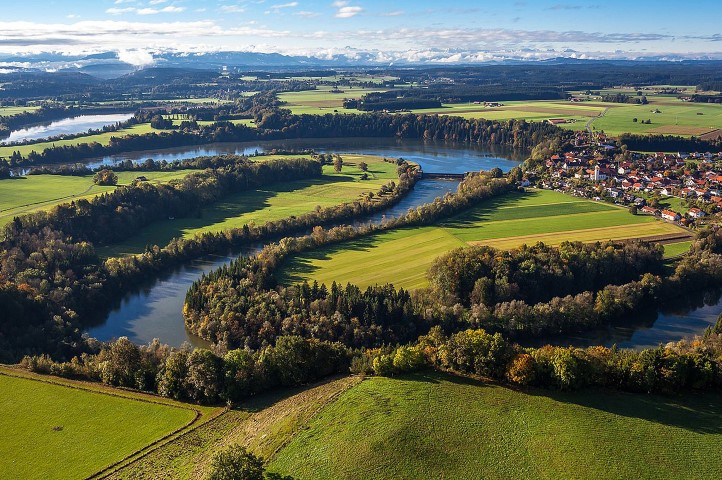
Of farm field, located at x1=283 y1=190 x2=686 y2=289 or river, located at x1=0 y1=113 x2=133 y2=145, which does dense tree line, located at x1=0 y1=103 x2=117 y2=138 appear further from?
farm field, located at x1=283 y1=190 x2=686 y2=289

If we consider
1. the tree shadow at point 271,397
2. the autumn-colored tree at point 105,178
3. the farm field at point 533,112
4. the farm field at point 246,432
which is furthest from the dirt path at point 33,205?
the farm field at point 533,112

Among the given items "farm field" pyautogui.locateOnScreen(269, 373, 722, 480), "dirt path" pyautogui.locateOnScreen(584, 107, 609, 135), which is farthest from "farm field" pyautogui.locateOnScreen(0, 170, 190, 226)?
"dirt path" pyautogui.locateOnScreen(584, 107, 609, 135)

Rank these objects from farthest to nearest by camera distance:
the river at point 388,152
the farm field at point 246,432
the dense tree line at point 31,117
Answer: the dense tree line at point 31,117 → the river at point 388,152 → the farm field at point 246,432

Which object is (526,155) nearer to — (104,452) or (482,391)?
(482,391)

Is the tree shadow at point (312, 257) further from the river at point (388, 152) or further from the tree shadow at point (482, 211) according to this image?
the river at point (388, 152)

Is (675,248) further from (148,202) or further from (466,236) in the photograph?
(148,202)

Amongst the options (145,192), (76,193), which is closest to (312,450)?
(145,192)
